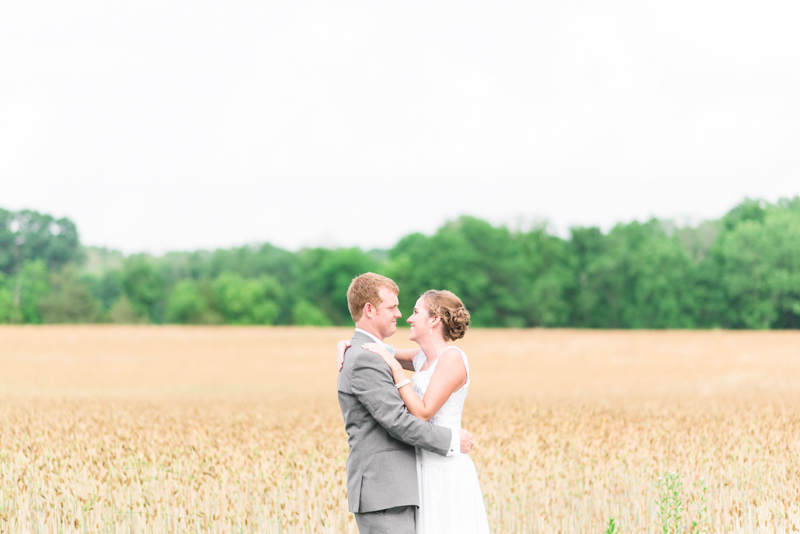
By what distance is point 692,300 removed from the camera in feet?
246

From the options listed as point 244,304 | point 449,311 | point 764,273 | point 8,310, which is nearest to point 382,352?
point 449,311

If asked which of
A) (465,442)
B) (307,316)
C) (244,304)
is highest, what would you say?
(465,442)

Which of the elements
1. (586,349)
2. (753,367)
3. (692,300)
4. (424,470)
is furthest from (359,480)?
(692,300)

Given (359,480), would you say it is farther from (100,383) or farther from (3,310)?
(3,310)

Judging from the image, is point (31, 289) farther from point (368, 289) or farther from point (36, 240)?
point (368, 289)

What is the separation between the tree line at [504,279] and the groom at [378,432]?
70.4 m

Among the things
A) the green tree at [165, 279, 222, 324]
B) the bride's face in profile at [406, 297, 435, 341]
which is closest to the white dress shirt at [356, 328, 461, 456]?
the bride's face in profile at [406, 297, 435, 341]

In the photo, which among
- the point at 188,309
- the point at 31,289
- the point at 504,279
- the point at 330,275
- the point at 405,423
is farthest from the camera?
the point at 330,275

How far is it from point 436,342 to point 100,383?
27586 millimetres

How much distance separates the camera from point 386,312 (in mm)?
4887

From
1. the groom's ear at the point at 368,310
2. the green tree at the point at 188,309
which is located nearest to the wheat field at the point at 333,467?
the groom's ear at the point at 368,310

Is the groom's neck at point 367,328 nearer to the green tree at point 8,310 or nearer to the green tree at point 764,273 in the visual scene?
the green tree at point 764,273

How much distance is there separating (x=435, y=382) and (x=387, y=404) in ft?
1.32

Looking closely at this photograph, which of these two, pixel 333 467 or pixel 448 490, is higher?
pixel 448 490
